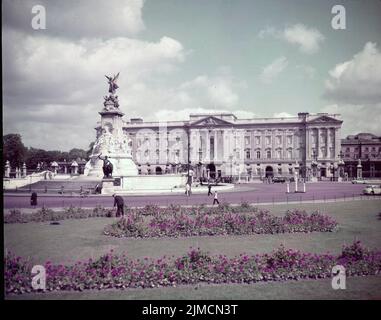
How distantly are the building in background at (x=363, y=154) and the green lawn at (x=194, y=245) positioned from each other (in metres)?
66.6

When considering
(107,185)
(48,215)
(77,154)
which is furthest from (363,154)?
(77,154)

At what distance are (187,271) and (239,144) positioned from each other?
319 ft

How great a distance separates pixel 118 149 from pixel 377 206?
110 feet

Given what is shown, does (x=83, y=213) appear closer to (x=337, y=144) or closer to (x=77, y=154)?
(x=337, y=144)

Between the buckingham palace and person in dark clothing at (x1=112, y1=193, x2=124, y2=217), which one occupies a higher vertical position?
the buckingham palace

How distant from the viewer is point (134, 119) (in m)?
112

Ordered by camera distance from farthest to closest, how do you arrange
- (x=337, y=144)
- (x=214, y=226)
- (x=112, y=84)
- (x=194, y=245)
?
(x=337, y=144) → (x=112, y=84) → (x=214, y=226) → (x=194, y=245)

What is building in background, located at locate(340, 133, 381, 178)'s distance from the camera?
264ft

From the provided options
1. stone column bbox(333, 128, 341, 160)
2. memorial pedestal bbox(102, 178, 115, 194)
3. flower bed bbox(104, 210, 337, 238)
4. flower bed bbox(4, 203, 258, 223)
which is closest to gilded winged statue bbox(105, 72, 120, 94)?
memorial pedestal bbox(102, 178, 115, 194)

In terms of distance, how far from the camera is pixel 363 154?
286ft

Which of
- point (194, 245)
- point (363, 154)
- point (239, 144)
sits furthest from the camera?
point (239, 144)

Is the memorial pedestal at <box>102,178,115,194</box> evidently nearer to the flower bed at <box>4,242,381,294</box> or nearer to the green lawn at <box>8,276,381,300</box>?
the flower bed at <box>4,242,381,294</box>

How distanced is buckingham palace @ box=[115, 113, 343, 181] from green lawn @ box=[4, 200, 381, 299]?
7870 centimetres
